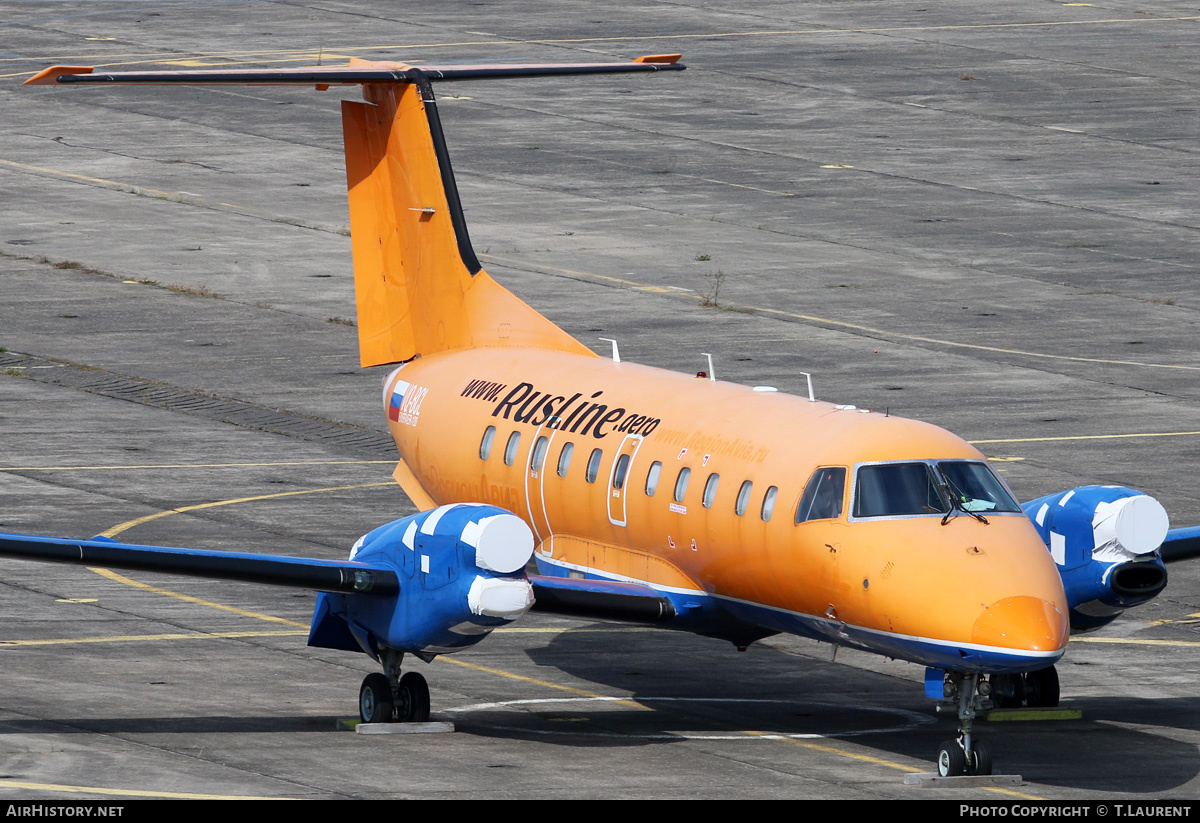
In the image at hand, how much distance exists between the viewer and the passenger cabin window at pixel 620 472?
22.6 meters

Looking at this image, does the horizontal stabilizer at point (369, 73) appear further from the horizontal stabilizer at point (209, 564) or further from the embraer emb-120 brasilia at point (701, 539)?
the horizontal stabilizer at point (209, 564)

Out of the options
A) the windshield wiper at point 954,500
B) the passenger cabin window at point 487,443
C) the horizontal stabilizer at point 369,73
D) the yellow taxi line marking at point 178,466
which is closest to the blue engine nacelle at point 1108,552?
the windshield wiper at point 954,500

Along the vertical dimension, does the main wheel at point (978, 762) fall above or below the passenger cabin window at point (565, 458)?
below

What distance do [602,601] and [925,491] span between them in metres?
3.60

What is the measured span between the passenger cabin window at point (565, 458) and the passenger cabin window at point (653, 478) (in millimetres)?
1469

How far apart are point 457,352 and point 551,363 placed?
2292 mm

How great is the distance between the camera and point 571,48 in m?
74.1

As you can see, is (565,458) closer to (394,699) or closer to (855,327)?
(394,699)

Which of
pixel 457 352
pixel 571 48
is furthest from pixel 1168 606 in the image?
pixel 571 48

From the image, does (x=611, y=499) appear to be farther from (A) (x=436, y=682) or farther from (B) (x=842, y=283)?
(B) (x=842, y=283)

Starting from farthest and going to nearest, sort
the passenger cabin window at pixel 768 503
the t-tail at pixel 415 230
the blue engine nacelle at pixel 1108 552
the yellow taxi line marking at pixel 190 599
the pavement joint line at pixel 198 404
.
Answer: the pavement joint line at pixel 198 404, the t-tail at pixel 415 230, the yellow taxi line marking at pixel 190 599, the blue engine nacelle at pixel 1108 552, the passenger cabin window at pixel 768 503

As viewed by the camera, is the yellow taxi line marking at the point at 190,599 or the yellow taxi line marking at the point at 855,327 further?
the yellow taxi line marking at the point at 855,327

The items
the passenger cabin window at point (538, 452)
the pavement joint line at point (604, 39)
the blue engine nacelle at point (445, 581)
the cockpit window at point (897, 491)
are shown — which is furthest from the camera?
the pavement joint line at point (604, 39)

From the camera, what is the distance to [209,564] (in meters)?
20.0
